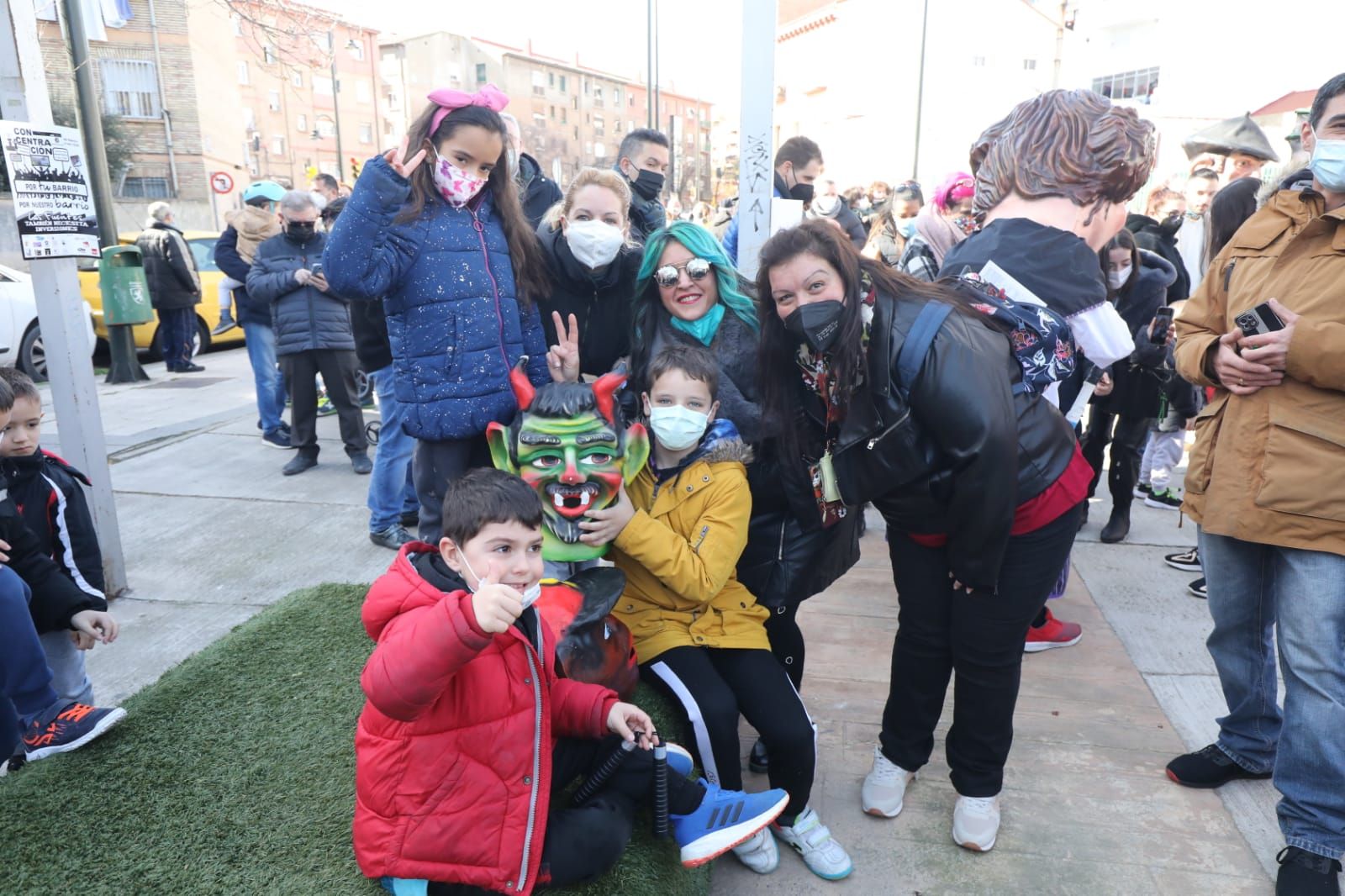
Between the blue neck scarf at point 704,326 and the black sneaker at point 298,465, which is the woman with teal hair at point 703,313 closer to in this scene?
the blue neck scarf at point 704,326

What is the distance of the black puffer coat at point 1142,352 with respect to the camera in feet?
14.5

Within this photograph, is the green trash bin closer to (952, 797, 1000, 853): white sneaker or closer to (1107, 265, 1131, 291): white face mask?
(1107, 265, 1131, 291): white face mask

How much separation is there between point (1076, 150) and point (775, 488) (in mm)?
1182

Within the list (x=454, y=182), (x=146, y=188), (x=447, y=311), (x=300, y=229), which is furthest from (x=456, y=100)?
(x=146, y=188)

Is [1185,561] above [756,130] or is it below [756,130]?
below

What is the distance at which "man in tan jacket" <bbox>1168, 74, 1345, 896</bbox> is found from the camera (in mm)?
2223

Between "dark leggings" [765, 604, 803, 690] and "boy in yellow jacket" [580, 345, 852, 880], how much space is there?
0.11 metres

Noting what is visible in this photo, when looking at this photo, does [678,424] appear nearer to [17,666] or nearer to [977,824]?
[977,824]

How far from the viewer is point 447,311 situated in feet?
9.95

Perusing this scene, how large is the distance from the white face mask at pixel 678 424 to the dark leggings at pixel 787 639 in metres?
0.63

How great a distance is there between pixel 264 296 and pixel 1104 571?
5363mm

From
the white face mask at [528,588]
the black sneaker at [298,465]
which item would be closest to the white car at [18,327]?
the black sneaker at [298,465]

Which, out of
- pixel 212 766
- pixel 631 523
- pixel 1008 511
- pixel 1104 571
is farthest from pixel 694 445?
pixel 1104 571

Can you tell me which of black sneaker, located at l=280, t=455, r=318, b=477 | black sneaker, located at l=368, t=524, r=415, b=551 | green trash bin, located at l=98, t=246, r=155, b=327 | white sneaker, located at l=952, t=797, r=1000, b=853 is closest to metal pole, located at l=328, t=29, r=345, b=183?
green trash bin, located at l=98, t=246, r=155, b=327
